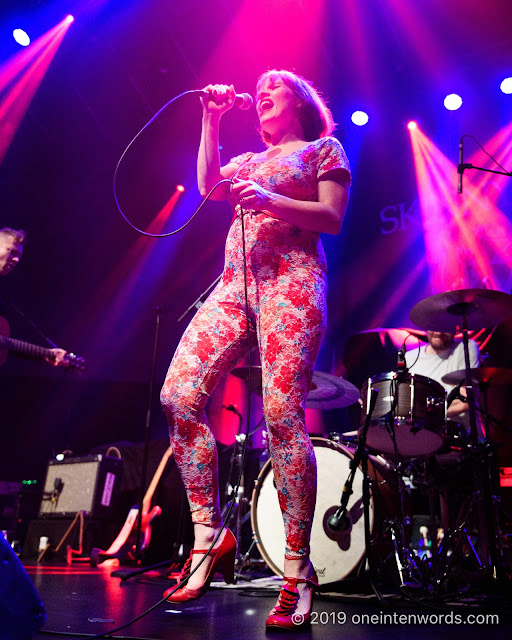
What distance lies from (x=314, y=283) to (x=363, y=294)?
4627 millimetres

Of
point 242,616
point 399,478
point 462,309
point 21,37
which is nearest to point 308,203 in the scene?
point 242,616

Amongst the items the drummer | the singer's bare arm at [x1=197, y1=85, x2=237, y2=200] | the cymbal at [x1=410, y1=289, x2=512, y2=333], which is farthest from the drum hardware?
the singer's bare arm at [x1=197, y1=85, x2=237, y2=200]

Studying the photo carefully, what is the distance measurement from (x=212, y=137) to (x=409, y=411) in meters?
1.69

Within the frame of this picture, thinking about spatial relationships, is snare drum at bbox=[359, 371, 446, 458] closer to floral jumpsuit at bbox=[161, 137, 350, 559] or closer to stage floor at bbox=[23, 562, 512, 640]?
stage floor at bbox=[23, 562, 512, 640]

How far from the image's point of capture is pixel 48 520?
5207 mm

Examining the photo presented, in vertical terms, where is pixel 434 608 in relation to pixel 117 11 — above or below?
below

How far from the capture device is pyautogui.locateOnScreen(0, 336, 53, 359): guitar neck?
4977 millimetres

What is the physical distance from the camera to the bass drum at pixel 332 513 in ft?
10.0

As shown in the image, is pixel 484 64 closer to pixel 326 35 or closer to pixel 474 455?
pixel 326 35

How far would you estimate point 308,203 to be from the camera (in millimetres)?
1834

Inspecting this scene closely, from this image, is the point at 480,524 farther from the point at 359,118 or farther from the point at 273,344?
the point at 359,118

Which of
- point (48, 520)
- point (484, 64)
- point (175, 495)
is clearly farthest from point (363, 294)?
point (48, 520)

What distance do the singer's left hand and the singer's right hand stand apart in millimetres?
536

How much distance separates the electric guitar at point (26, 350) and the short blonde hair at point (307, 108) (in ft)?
11.8
